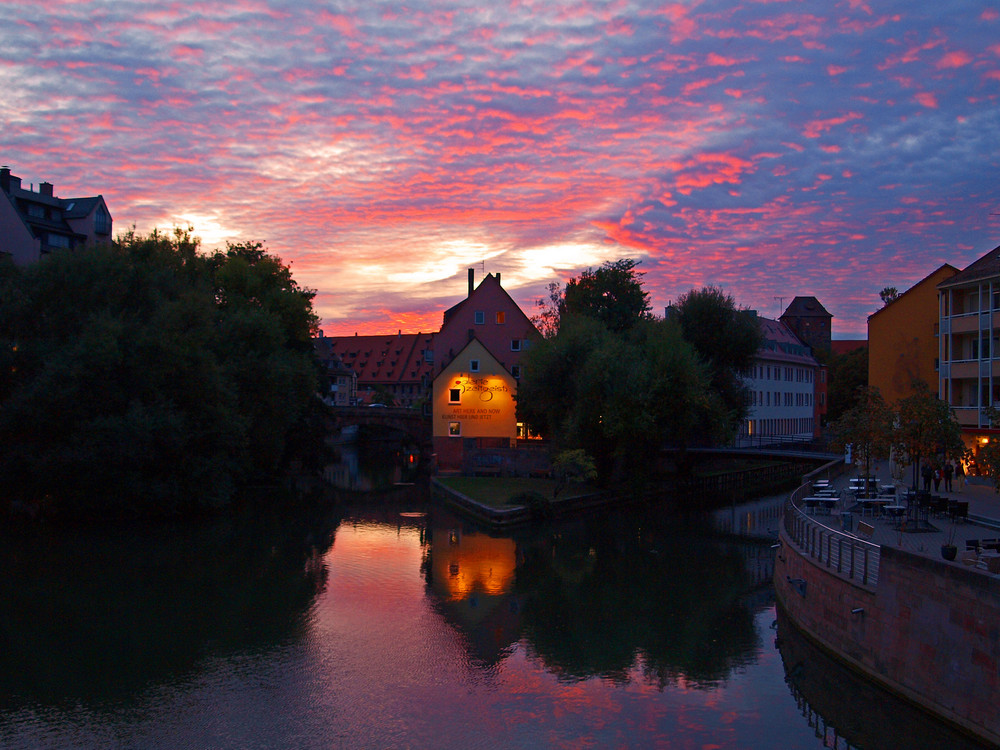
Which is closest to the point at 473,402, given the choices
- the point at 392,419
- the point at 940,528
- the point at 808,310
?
the point at 392,419

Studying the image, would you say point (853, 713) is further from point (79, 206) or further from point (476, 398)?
point (79, 206)

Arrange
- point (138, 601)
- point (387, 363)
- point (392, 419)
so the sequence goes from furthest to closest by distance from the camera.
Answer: point (387, 363) → point (392, 419) → point (138, 601)

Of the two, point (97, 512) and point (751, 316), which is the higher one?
point (751, 316)

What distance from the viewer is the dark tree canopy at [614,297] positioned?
59.3 m

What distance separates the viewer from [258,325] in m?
44.3

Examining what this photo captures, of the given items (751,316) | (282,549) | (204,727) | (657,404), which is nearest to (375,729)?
(204,727)

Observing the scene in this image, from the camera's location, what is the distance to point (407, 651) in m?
18.6

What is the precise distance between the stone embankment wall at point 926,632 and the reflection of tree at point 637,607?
9.73 ft

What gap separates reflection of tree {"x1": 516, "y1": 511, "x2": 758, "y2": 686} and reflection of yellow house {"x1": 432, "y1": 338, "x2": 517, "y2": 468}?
64.9ft

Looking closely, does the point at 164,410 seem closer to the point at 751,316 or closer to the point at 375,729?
the point at 375,729

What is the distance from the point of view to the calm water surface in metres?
14.4

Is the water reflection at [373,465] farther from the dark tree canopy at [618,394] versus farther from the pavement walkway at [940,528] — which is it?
the pavement walkway at [940,528]

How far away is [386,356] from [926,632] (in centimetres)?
11818

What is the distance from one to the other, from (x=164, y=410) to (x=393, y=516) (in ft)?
39.4
